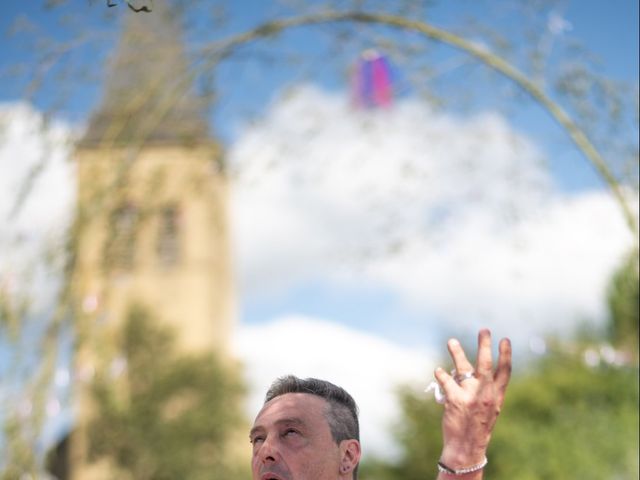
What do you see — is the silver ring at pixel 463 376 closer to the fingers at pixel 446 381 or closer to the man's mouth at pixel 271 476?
the fingers at pixel 446 381

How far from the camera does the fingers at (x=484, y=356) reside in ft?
7.19

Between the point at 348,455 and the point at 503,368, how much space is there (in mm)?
536

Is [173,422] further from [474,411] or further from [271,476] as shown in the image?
[474,411]

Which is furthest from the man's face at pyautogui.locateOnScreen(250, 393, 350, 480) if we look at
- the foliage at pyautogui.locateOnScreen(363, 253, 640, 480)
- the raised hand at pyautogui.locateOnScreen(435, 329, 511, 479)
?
the foliage at pyautogui.locateOnScreen(363, 253, 640, 480)

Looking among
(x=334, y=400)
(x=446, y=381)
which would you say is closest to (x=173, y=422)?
(x=334, y=400)

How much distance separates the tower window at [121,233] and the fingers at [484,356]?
12.8 ft

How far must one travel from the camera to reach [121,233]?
19.6 feet

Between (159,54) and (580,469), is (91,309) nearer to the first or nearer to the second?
(159,54)

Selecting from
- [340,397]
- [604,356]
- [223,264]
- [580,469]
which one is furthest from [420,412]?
[340,397]

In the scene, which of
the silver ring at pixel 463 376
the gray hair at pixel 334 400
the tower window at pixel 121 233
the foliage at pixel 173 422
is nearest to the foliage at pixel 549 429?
the foliage at pixel 173 422

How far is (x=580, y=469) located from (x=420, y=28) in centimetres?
2378

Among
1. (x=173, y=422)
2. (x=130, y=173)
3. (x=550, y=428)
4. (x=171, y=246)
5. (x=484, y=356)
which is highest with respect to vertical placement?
(x=484, y=356)

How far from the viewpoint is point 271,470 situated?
2.43m

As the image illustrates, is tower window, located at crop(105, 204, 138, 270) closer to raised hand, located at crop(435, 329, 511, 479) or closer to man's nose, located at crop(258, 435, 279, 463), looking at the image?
man's nose, located at crop(258, 435, 279, 463)
